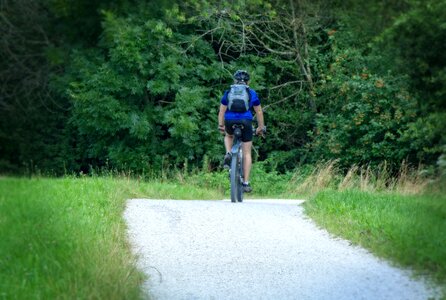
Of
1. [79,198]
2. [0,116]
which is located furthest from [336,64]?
[0,116]

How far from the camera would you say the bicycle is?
13477 millimetres

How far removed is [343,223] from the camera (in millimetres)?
9945

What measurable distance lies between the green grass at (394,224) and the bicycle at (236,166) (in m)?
1.56

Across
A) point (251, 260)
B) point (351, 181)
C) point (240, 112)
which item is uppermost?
point (240, 112)

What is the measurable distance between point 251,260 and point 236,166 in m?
5.26

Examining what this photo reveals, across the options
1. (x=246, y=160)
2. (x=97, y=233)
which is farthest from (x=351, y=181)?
(x=97, y=233)

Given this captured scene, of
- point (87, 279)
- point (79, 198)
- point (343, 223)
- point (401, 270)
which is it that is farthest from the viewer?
point (79, 198)

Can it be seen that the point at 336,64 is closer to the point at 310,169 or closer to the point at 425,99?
the point at 310,169

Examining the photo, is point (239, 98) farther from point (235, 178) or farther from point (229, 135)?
point (235, 178)

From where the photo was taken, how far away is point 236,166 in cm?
1349

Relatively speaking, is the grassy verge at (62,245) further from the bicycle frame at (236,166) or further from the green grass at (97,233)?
the bicycle frame at (236,166)

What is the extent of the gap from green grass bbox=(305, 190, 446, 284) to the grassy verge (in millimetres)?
2318

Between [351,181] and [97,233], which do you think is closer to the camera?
[97,233]

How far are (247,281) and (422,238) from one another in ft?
5.69
